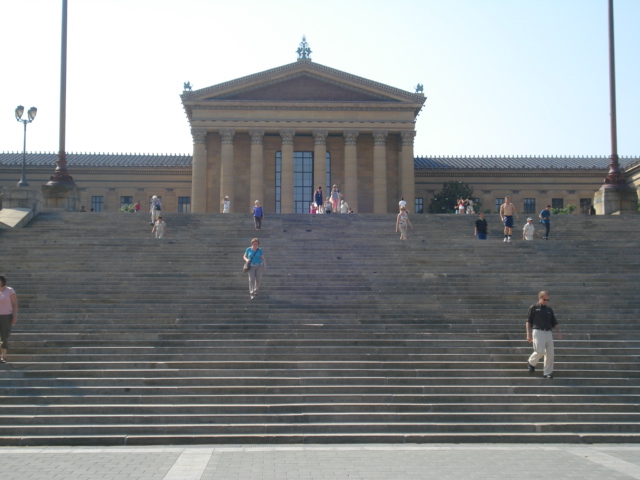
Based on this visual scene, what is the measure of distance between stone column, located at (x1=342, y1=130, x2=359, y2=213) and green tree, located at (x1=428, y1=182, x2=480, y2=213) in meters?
7.07

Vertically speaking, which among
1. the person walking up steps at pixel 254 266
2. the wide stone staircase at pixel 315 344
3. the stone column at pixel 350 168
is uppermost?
the stone column at pixel 350 168

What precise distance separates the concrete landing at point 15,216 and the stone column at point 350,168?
89.4 feet

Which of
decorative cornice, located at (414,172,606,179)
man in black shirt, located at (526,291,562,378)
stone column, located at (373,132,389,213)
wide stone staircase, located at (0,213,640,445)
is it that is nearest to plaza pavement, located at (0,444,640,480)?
wide stone staircase, located at (0,213,640,445)

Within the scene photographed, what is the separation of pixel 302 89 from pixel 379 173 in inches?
324

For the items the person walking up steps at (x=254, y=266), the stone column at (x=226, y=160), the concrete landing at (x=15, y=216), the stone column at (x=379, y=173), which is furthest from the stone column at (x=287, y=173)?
the person walking up steps at (x=254, y=266)

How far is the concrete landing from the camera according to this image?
86.9 feet

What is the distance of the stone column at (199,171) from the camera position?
51969 millimetres

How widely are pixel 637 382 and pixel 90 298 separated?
12.3m

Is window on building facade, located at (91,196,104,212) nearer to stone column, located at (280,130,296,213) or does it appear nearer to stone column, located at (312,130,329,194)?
stone column, located at (280,130,296,213)

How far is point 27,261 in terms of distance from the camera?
21.6 m

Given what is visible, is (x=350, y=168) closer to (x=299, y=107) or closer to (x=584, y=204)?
(x=299, y=107)

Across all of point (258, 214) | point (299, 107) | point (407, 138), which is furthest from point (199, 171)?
point (258, 214)

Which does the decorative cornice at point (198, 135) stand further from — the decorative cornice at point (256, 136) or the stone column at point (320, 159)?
the stone column at point (320, 159)

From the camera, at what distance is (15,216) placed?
27.2 m
